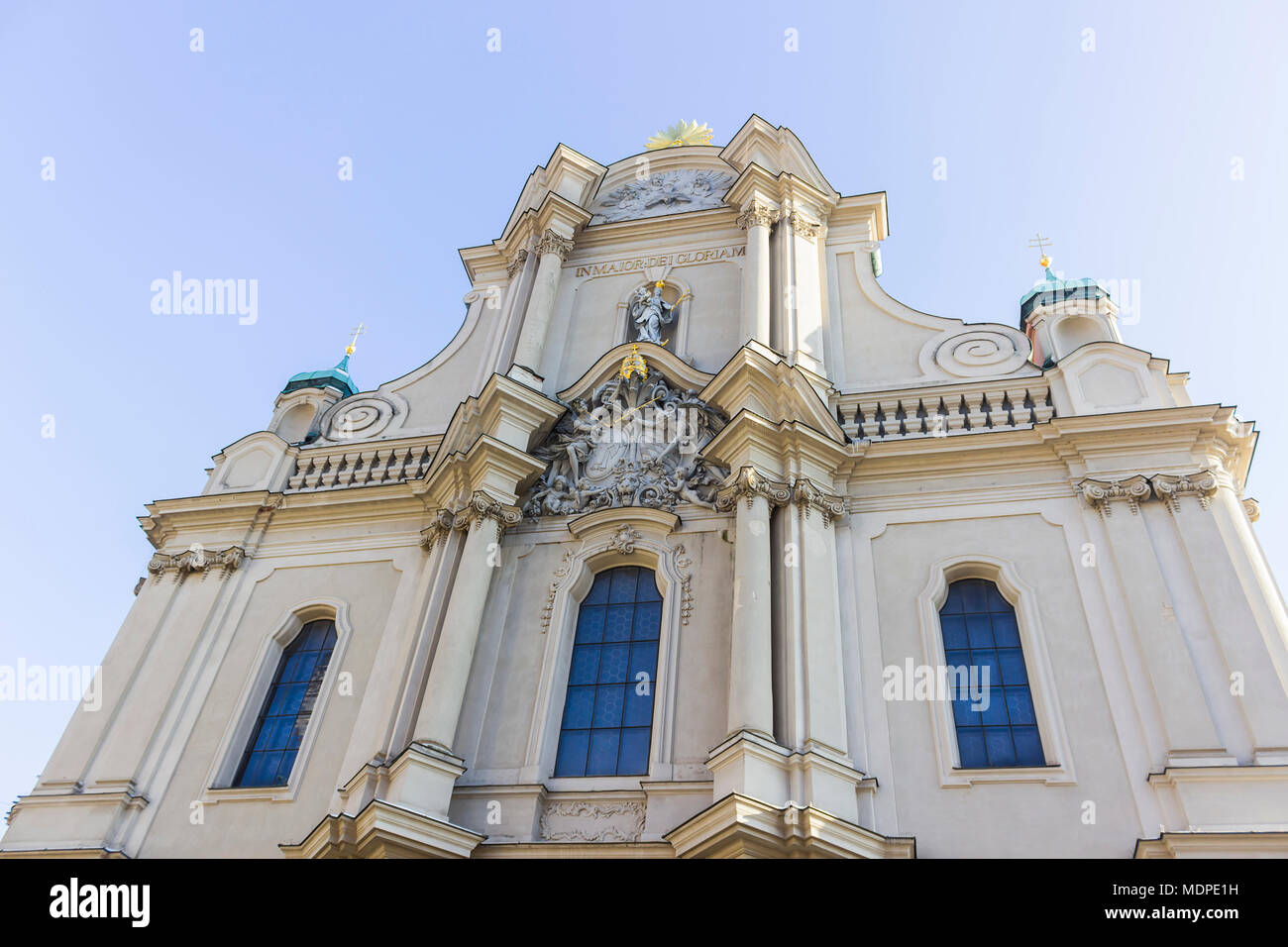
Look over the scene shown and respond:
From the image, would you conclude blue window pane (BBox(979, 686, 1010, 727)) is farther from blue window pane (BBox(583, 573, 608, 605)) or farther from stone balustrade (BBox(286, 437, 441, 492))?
stone balustrade (BBox(286, 437, 441, 492))

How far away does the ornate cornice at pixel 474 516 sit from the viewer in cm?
1279

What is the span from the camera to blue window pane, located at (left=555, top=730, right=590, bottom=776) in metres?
11.0

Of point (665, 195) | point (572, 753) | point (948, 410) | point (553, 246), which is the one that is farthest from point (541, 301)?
point (572, 753)

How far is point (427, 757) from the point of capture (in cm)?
1030

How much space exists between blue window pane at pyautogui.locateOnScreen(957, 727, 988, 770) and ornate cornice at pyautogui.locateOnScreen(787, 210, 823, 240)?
8.37m

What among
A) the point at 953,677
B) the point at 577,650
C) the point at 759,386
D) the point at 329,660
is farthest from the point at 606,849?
the point at 759,386

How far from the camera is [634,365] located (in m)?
14.4

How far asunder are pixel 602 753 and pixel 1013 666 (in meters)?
4.20

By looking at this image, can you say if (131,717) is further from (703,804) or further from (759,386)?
(759,386)

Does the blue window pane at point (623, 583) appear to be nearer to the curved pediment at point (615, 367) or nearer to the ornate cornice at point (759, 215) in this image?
the curved pediment at point (615, 367)

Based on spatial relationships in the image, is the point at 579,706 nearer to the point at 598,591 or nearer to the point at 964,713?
the point at 598,591

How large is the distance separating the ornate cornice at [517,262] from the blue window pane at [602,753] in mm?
8513
